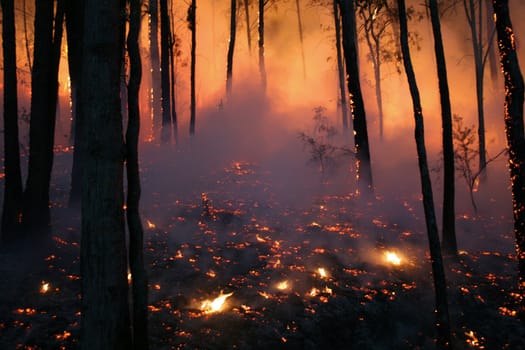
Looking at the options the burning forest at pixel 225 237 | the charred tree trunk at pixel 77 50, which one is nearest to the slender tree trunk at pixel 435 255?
the burning forest at pixel 225 237

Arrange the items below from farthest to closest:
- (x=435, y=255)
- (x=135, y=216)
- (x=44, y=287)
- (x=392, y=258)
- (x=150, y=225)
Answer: (x=150, y=225)
(x=392, y=258)
(x=44, y=287)
(x=435, y=255)
(x=135, y=216)

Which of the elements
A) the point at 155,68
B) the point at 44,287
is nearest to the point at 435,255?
the point at 44,287

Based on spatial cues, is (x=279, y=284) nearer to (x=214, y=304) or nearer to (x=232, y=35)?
(x=214, y=304)

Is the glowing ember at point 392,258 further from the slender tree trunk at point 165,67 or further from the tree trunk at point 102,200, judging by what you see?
the slender tree trunk at point 165,67

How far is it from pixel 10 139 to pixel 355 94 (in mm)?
9514

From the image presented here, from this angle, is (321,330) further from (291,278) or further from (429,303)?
(429,303)

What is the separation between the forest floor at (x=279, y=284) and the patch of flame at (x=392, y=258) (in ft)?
0.22

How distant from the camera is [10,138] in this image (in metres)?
8.18

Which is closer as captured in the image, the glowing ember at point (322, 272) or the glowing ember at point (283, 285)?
the glowing ember at point (283, 285)

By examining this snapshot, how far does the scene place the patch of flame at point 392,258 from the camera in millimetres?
8711

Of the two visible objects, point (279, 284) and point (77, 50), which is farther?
point (77, 50)

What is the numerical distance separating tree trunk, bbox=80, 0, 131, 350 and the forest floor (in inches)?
63.9

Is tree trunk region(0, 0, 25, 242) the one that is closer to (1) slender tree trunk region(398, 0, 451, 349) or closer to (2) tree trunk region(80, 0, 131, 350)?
(2) tree trunk region(80, 0, 131, 350)

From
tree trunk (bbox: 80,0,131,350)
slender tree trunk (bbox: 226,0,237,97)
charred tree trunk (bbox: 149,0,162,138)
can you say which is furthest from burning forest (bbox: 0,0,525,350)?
charred tree trunk (bbox: 149,0,162,138)
